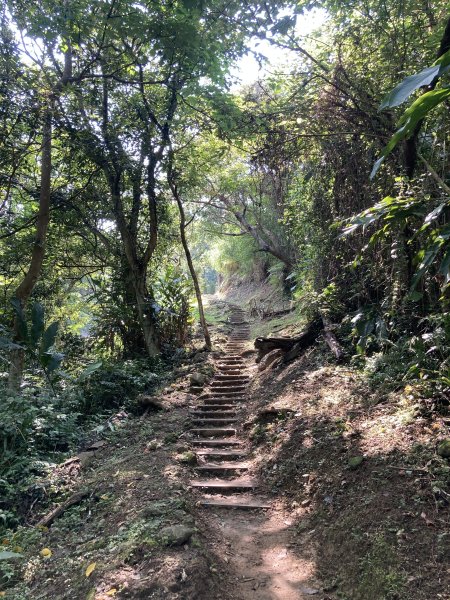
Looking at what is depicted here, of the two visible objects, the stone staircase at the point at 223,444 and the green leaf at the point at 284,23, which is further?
the green leaf at the point at 284,23

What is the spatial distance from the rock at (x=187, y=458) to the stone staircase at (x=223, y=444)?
0.10 m

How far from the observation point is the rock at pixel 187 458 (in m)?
5.15

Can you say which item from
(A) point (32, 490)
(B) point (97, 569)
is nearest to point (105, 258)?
(A) point (32, 490)

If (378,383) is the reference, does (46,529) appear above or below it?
below

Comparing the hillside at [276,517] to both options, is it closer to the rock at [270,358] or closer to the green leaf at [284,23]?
the rock at [270,358]

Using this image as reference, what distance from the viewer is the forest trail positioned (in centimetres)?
309

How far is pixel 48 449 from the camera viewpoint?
227 inches

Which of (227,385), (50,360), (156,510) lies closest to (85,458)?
(50,360)

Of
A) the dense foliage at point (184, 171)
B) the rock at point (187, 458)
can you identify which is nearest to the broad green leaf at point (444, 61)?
the dense foliage at point (184, 171)

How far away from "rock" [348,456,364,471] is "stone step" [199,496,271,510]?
1011 millimetres

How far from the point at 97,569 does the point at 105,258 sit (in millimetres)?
9548

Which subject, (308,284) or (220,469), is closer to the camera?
(220,469)

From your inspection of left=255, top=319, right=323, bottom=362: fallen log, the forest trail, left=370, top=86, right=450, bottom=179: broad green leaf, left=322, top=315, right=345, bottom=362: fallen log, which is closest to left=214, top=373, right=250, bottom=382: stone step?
left=255, top=319, right=323, bottom=362: fallen log

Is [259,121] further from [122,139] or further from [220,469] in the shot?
[220,469]
